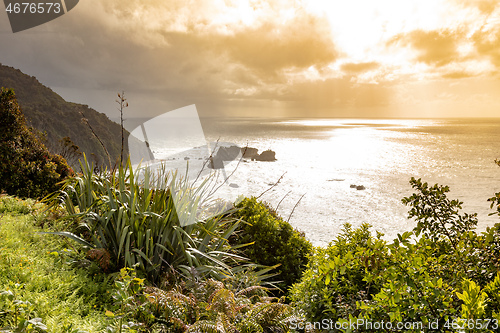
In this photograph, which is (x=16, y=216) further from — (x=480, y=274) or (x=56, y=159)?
(x=480, y=274)

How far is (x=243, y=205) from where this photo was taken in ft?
16.6

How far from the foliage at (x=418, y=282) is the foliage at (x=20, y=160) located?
665 cm

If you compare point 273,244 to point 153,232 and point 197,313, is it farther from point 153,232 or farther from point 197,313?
point 197,313

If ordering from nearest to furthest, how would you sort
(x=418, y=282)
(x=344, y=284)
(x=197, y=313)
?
(x=418, y=282), (x=344, y=284), (x=197, y=313)

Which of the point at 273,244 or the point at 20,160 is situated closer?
the point at 273,244

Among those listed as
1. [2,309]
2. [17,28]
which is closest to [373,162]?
[17,28]

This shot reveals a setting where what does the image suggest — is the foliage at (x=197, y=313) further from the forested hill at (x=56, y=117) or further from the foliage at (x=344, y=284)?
the forested hill at (x=56, y=117)

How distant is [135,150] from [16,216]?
2.12 metres

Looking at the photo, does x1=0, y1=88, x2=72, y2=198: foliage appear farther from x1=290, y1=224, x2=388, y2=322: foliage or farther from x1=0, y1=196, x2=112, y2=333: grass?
x1=290, y1=224, x2=388, y2=322: foliage

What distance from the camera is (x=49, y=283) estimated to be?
8.96ft

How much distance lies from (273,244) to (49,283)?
9.86 ft

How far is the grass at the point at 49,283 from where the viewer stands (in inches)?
89.4

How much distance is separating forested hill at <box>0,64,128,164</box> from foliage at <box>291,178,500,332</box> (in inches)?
812

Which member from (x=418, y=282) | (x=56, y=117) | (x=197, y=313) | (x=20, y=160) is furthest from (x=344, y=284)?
(x=56, y=117)
